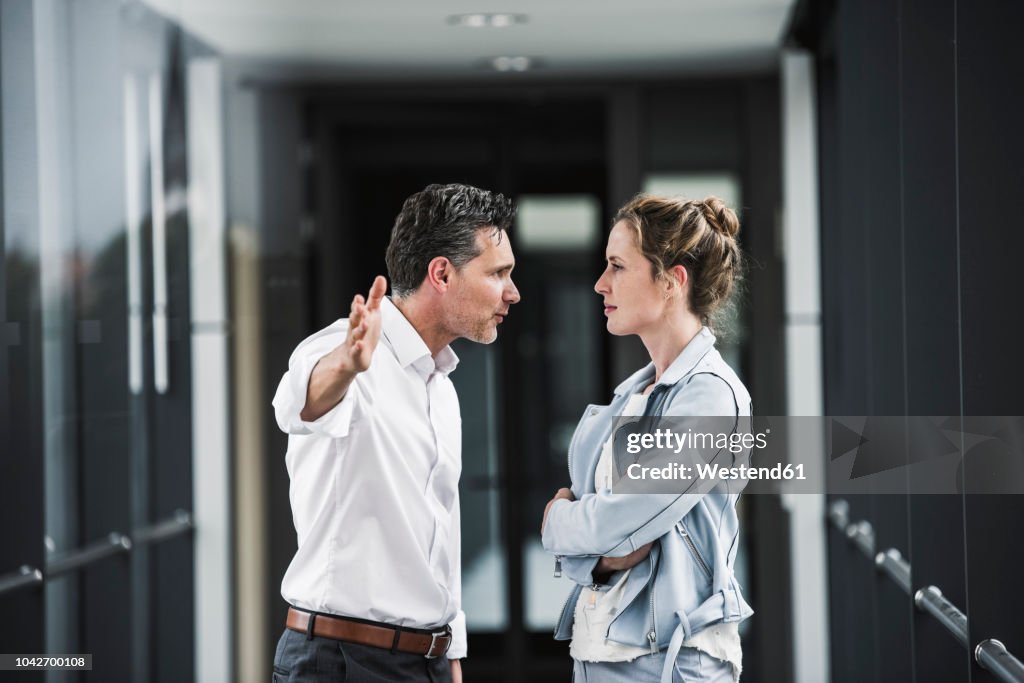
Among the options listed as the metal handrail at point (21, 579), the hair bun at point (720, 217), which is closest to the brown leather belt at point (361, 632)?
the hair bun at point (720, 217)

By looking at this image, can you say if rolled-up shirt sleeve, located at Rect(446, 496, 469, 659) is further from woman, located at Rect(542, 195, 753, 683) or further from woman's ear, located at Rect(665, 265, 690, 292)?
woman's ear, located at Rect(665, 265, 690, 292)

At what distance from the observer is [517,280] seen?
17.8 feet

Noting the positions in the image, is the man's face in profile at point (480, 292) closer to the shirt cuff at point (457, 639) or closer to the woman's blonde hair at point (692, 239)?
the woman's blonde hair at point (692, 239)

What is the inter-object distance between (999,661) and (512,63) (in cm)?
360

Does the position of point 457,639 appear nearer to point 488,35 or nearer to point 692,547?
point 692,547

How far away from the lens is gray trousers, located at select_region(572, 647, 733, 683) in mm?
2033

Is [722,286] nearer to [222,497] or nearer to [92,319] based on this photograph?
[92,319]

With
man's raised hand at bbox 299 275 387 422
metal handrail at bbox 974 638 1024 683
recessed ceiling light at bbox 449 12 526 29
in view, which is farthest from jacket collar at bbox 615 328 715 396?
recessed ceiling light at bbox 449 12 526 29

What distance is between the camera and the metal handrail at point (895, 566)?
3.19 metres

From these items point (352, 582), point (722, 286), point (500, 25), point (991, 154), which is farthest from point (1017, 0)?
point (500, 25)

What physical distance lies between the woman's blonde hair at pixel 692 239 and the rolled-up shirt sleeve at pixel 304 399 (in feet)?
1.95

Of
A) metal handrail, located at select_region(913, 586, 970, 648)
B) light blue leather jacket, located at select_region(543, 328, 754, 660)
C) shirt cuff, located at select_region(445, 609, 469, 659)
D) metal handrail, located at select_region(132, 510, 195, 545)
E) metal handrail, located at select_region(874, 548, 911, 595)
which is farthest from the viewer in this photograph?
metal handrail, located at select_region(132, 510, 195, 545)

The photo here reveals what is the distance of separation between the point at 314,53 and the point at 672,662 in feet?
11.7

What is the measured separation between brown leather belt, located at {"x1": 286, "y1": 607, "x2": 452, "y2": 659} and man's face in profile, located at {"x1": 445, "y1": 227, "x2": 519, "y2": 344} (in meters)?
0.57
